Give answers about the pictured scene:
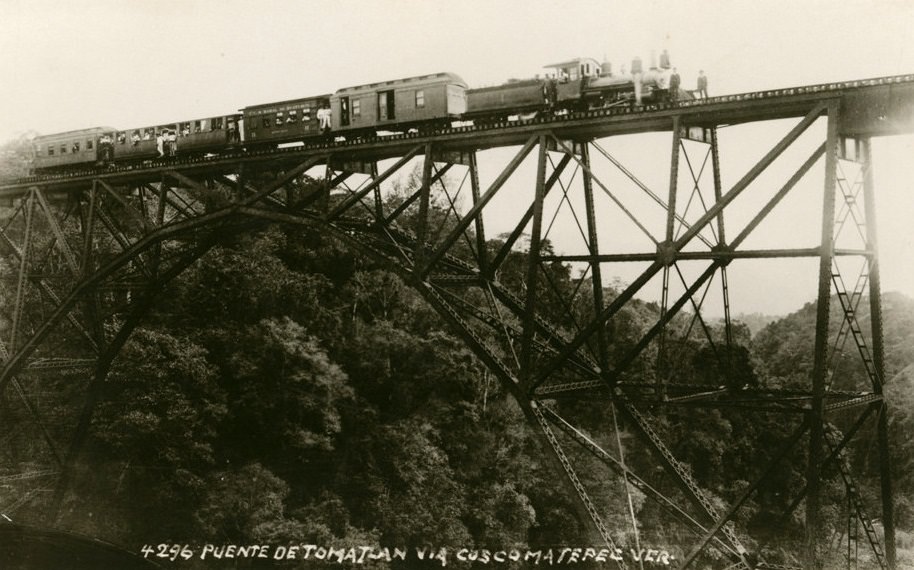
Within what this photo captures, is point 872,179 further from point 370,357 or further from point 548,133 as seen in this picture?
point 370,357

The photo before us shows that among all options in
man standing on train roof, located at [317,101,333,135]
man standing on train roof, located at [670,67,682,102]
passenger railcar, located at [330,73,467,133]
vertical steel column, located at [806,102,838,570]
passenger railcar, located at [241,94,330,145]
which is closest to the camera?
vertical steel column, located at [806,102,838,570]

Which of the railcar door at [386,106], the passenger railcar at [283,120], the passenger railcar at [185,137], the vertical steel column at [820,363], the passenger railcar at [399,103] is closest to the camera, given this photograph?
the vertical steel column at [820,363]

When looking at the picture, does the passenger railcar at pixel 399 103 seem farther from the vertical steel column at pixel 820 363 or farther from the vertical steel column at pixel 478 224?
the vertical steel column at pixel 820 363

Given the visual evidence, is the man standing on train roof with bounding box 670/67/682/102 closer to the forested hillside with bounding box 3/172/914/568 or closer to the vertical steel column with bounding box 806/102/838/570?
the vertical steel column with bounding box 806/102/838/570

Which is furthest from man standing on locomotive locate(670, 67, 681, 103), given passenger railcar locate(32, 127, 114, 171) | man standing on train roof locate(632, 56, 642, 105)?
passenger railcar locate(32, 127, 114, 171)

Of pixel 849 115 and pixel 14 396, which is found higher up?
pixel 849 115

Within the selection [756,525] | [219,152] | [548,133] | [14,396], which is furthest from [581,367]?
[756,525]

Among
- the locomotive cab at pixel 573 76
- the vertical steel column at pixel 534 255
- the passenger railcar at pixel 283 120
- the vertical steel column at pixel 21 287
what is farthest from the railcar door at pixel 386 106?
the vertical steel column at pixel 21 287
